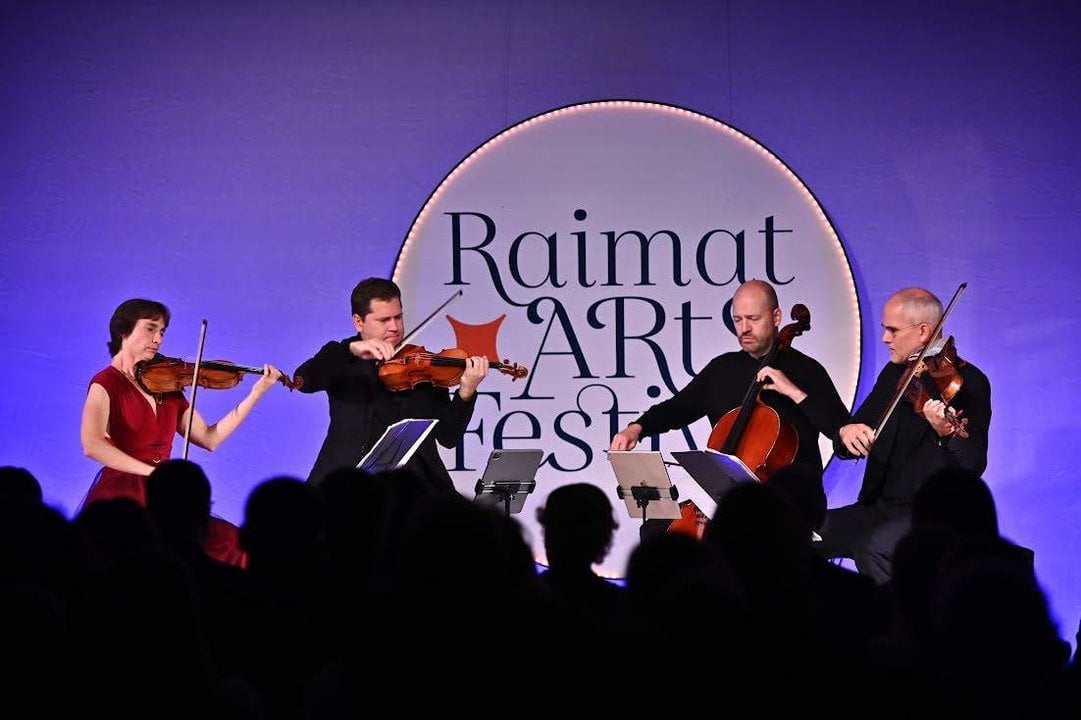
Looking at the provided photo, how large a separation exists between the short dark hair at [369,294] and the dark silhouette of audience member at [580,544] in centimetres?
302

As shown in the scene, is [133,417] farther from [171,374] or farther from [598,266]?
[598,266]

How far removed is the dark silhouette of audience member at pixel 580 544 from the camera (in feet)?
8.72

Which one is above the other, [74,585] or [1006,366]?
[1006,366]

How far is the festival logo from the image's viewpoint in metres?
6.20

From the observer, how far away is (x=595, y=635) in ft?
5.83

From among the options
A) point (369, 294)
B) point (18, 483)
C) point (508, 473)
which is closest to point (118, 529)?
point (18, 483)

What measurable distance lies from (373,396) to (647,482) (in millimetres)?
1350

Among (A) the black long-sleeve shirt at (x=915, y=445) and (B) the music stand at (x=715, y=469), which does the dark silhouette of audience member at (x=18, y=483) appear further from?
(A) the black long-sleeve shirt at (x=915, y=445)

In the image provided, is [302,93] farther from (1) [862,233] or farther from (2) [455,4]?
(1) [862,233]

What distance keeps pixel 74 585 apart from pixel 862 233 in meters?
4.55

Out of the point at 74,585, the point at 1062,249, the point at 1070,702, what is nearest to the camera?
the point at 1070,702

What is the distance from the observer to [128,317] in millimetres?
5539

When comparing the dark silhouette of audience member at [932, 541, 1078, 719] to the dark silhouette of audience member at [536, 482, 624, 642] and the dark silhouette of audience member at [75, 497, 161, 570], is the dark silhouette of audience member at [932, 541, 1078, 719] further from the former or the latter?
the dark silhouette of audience member at [75, 497, 161, 570]

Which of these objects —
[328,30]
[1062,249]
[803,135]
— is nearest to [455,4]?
[328,30]
